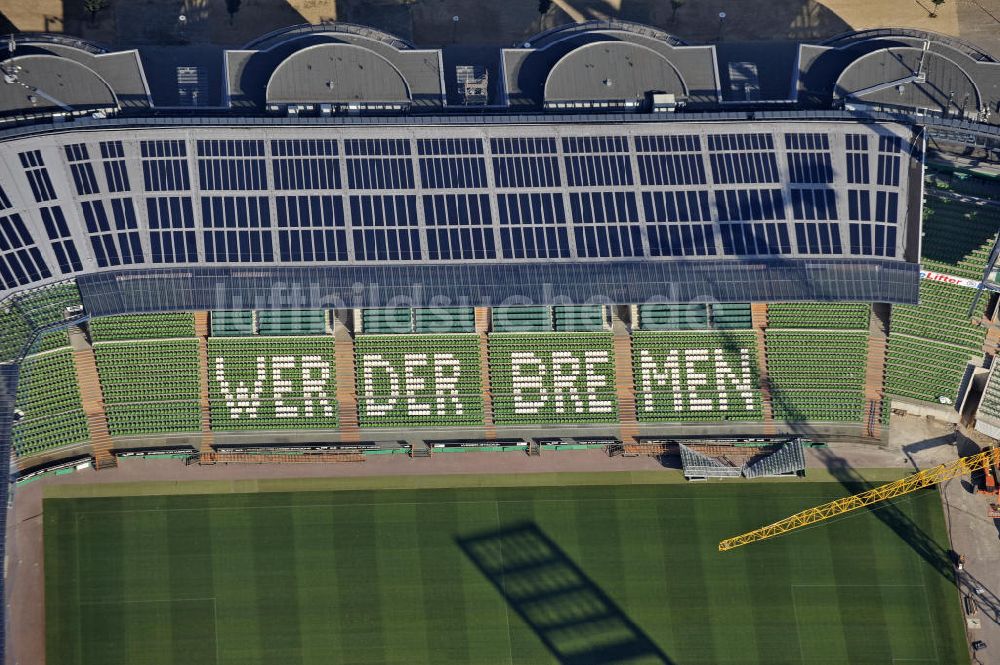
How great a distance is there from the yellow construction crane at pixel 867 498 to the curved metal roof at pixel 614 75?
136ft

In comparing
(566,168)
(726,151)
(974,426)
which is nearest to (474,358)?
(566,168)

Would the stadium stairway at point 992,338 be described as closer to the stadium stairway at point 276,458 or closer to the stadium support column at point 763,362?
the stadium support column at point 763,362

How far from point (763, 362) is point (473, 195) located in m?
32.7

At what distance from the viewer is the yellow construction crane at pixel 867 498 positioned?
273 feet

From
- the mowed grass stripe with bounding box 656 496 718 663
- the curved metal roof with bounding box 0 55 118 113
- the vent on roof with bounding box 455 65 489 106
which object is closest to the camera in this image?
the curved metal roof with bounding box 0 55 118 113

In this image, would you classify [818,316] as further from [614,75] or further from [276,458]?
[276,458]

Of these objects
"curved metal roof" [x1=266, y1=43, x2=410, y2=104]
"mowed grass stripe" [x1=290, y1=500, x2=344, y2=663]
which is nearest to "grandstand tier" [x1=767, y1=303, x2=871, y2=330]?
"curved metal roof" [x1=266, y1=43, x2=410, y2=104]

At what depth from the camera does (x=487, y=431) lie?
83875 mm

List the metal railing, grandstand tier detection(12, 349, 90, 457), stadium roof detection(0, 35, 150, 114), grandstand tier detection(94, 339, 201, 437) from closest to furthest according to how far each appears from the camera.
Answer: stadium roof detection(0, 35, 150, 114) < grandstand tier detection(12, 349, 90, 457) < the metal railing < grandstand tier detection(94, 339, 201, 437)

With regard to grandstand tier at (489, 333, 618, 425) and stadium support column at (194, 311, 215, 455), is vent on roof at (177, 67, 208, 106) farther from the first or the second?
grandstand tier at (489, 333, 618, 425)

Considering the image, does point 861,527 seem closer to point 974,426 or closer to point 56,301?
point 974,426

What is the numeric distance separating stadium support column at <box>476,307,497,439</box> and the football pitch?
5.82 metres

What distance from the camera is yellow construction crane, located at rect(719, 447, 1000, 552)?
8319 cm

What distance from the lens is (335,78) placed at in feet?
256
